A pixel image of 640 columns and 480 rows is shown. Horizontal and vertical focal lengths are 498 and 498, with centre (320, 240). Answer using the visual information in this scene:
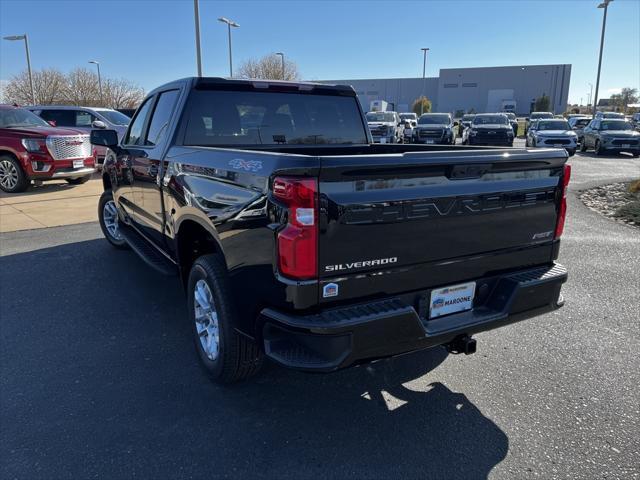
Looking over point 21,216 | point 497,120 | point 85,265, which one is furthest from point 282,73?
point 85,265

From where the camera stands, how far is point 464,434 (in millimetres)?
2852

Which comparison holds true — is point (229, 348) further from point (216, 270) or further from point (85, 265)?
point (85, 265)

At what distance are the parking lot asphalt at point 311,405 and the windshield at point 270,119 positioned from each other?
1690 mm

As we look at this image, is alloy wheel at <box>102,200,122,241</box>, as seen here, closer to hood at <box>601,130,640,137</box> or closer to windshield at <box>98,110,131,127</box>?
windshield at <box>98,110,131,127</box>

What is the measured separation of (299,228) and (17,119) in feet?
39.9

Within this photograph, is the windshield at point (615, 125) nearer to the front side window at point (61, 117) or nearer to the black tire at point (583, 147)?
the black tire at point (583, 147)

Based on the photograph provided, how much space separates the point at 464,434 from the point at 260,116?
2.99 m

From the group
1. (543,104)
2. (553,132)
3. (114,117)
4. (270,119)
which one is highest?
(543,104)

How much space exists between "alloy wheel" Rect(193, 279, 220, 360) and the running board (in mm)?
806

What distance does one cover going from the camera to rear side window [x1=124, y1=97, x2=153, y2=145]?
4.96m

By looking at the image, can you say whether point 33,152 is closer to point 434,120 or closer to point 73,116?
point 73,116

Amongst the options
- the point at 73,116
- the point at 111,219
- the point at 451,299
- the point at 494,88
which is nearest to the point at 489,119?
the point at 73,116

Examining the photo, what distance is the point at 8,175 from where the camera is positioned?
1147 cm

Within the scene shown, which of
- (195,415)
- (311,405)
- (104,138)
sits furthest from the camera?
(104,138)
